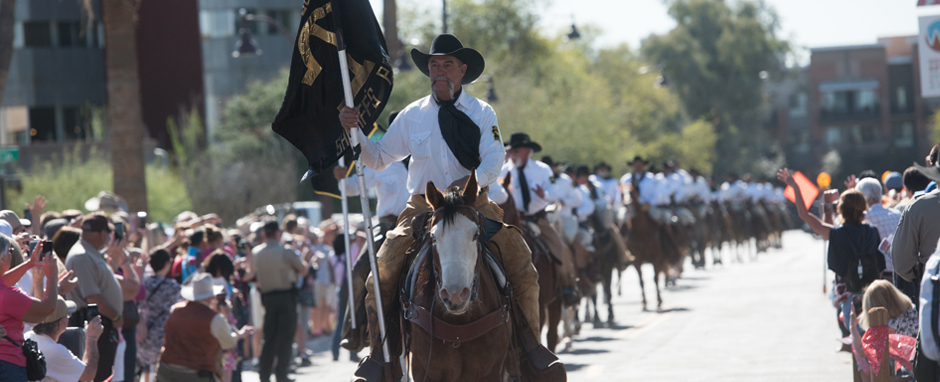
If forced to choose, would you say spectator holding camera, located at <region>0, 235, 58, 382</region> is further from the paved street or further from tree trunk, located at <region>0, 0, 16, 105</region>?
tree trunk, located at <region>0, 0, 16, 105</region>

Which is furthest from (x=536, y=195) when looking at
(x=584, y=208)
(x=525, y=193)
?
Answer: (x=584, y=208)

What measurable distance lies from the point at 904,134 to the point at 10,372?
88741 millimetres

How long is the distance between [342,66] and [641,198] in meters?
15.7

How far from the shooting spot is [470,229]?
243 inches

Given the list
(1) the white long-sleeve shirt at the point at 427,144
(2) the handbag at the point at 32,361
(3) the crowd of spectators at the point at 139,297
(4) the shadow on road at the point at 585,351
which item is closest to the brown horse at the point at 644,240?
(4) the shadow on road at the point at 585,351

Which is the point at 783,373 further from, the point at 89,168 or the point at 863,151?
the point at 863,151

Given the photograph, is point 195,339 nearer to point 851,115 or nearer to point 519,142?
point 519,142

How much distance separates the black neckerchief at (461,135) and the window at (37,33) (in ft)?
137

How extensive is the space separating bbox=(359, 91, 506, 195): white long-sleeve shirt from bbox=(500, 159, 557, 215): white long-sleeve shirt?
207 inches

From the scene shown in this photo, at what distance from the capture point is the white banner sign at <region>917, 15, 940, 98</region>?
11.9 meters

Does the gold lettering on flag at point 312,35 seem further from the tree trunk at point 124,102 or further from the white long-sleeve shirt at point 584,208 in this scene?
the white long-sleeve shirt at point 584,208

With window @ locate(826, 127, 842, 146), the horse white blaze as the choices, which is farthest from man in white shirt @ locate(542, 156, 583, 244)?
window @ locate(826, 127, 842, 146)

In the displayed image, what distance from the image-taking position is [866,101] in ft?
285

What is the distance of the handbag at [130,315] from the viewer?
10.4 m
